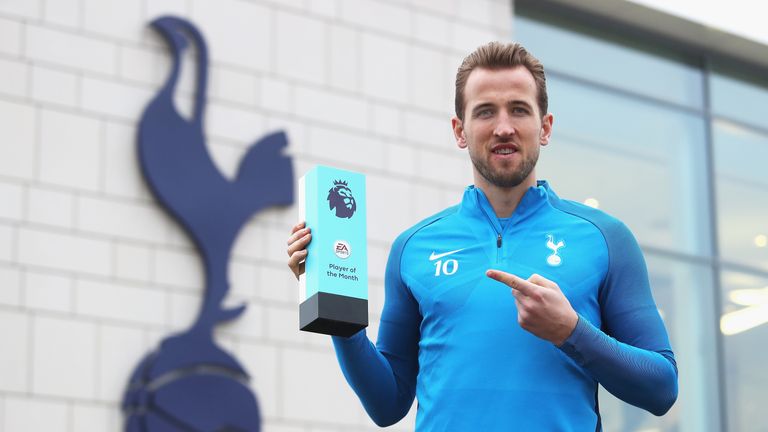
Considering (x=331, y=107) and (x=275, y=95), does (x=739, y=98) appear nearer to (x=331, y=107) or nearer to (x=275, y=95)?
(x=331, y=107)

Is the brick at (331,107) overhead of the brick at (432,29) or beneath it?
beneath

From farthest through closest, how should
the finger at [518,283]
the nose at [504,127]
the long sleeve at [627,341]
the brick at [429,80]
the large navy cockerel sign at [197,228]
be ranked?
the brick at [429,80] → the large navy cockerel sign at [197,228] → the nose at [504,127] → the long sleeve at [627,341] → the finger at [518,283]

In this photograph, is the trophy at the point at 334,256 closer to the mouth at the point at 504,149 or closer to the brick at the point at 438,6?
the mouth at the point at 504,149

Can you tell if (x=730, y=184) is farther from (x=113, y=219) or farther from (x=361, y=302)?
(x=361, y=302)

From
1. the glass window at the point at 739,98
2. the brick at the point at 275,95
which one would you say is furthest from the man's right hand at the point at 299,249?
the glass window at the point at 739,98

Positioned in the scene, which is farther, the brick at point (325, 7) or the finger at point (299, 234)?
the brick at point (325, 7)

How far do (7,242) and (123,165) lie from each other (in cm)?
91

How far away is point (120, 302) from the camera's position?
927 centimetres

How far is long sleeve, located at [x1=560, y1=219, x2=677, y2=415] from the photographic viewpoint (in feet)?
10.7

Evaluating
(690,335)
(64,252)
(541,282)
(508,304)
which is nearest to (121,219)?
(64,252)

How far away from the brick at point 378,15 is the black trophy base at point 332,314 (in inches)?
305

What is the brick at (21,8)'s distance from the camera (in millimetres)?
9211

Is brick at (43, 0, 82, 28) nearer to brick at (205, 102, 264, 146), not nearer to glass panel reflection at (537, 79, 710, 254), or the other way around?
brick at (205, 102, 264, 146)

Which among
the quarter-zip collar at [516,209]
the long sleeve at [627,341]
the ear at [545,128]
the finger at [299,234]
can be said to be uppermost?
the ear at [545,128]
